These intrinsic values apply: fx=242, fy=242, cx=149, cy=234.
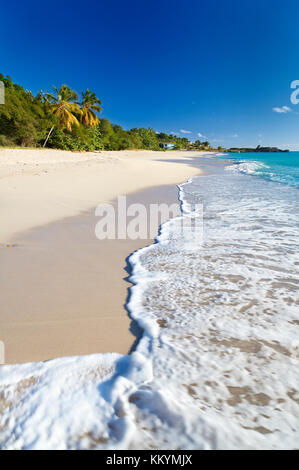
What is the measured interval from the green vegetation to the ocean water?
2447 centimetres

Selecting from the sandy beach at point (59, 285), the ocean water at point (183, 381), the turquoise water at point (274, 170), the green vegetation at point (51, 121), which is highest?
the green vegetation at point (51, 121)

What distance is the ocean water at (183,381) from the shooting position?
115cm

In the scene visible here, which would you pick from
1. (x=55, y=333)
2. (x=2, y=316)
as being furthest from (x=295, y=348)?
(x=2, y=316)

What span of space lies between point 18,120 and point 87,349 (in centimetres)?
2562

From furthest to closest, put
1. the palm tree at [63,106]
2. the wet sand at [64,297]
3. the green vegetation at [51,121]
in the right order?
the palm tree at [63,106]
the green vegetation at [51,121]
the wet sand at [64,297]

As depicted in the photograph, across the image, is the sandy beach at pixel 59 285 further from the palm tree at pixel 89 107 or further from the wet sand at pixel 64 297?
the palm tree at pixel 89 107

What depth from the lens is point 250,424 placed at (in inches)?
47.9

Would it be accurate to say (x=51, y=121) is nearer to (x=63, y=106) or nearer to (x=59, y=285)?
(x=63, y=106)

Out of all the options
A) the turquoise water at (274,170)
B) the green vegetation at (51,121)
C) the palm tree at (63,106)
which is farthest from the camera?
the palm tree at (63,106)

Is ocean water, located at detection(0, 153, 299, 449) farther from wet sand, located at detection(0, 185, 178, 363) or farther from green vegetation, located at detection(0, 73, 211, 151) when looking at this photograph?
green vegetation, located at detection(0, 73, 211, 151)

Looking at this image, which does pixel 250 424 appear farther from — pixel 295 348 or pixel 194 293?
pixel 194 293

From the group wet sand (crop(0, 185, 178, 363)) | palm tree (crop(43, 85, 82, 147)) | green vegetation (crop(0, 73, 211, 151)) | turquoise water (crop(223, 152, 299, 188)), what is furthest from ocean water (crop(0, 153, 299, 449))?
palm tree (crop(43, 85, 82, 147))

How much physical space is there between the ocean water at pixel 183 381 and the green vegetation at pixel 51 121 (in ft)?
80.3

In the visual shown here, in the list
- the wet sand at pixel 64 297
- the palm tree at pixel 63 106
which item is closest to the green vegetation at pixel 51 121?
the palm tree at pixel 63 106
